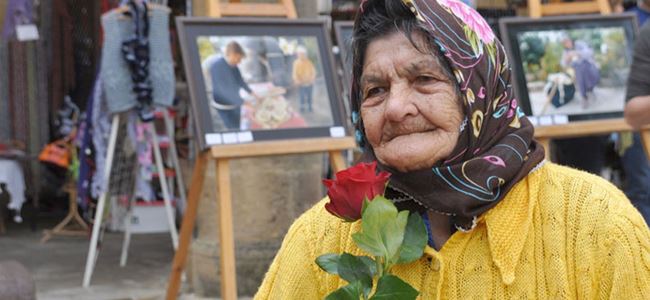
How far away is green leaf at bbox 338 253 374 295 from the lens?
1.60 meters

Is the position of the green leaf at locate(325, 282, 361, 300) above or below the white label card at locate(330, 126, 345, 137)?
above

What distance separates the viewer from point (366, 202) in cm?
158

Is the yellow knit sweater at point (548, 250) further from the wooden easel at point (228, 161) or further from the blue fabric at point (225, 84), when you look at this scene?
the blue fabric at point (225, 84)

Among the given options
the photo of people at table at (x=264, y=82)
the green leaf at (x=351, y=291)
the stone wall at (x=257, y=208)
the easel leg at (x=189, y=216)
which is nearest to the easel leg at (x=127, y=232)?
the stone wall at (x=257, y=208)

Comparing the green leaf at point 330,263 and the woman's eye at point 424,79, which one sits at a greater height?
the woman's eye at point 424,79

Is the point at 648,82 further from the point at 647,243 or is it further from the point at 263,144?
the point at 647,243

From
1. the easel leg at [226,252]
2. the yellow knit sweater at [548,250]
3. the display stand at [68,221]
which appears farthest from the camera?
the display stand at [68,221]

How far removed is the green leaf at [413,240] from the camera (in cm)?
162

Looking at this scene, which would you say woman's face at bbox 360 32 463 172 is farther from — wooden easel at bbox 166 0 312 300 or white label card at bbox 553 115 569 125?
white label card at bbox 553 115 569 125

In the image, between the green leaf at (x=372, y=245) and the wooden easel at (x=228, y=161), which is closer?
the green leaf at (x=372, y=245)

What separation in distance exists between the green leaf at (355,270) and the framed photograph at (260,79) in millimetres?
2631

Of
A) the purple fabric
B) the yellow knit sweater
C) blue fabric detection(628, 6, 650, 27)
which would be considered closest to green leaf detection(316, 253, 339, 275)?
the yellow knit sweater

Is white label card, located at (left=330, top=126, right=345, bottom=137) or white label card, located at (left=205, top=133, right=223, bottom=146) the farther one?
white label card, located at (left=330, top=126, right=345, bottom=137)

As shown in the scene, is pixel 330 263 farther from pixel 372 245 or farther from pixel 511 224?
pixel 511 224
